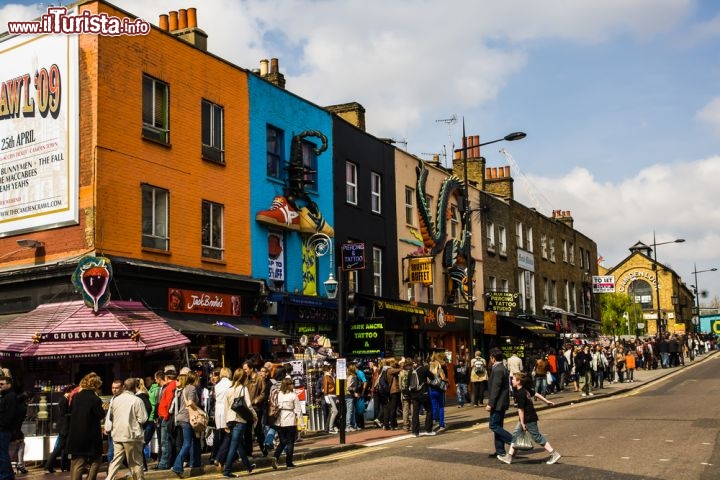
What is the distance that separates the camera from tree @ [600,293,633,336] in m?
76.9

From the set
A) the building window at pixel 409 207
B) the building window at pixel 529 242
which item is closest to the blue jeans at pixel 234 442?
the building window at pixel 409 207

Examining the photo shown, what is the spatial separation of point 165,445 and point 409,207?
19987 mm

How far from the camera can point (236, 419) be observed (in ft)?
44.9

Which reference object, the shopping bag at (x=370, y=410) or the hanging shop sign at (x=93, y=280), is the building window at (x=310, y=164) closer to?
the shopping bag at (x=370, y=410)

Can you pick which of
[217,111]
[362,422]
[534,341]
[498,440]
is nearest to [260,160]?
[217,111]

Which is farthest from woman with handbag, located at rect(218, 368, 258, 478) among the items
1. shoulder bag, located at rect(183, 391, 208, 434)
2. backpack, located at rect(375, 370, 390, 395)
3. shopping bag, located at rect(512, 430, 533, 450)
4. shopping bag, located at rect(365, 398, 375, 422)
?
shopping bag, located at rect(365, 398, 375, 422)

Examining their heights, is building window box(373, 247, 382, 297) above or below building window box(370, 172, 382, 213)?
below

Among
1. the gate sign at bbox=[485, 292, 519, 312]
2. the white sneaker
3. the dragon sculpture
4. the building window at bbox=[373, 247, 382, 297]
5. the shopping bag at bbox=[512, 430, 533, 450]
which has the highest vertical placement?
the dragon sculpture

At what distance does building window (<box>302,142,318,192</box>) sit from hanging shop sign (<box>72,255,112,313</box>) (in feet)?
30.6

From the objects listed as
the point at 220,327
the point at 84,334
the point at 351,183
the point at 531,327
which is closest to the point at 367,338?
the point at 220,327

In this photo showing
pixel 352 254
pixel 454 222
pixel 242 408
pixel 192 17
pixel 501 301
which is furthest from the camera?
pixel 501 301

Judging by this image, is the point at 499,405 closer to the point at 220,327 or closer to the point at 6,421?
the point at 6,421

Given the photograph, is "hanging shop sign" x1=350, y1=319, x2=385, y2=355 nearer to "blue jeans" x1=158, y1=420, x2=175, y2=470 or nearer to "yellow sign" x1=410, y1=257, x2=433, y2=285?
"yellow sign" x1=410, y1=257, x2=433, y2=285

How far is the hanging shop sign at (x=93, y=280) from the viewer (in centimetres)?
1725
